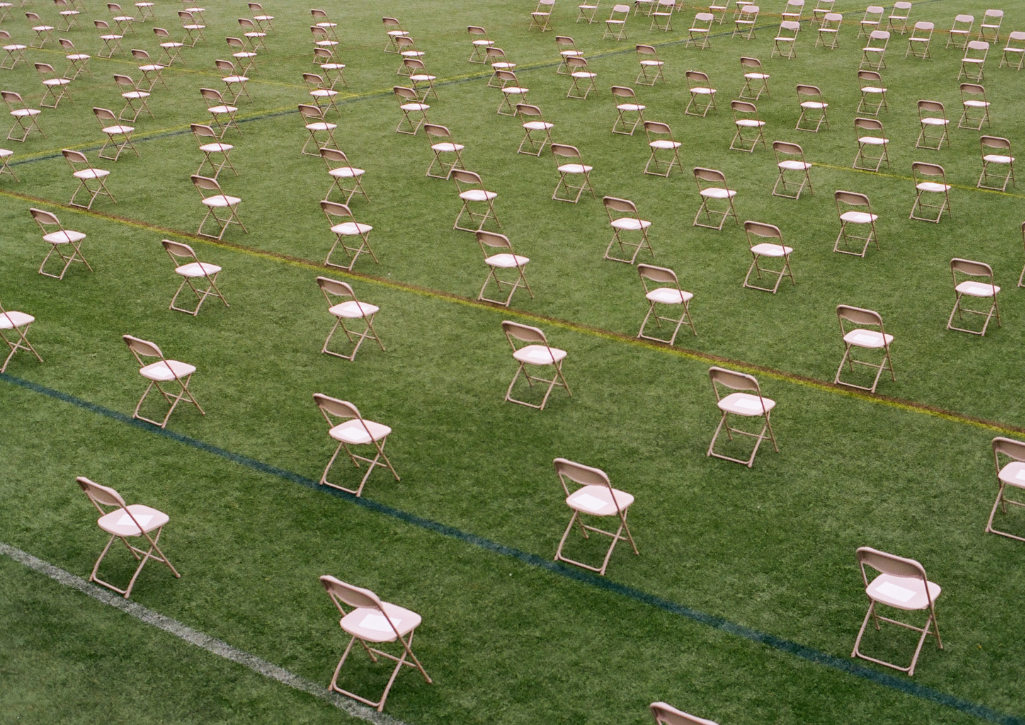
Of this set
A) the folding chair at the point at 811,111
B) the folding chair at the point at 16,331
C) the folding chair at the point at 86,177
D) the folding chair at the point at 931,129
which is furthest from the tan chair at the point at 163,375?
the folding chair at the point at 931,129

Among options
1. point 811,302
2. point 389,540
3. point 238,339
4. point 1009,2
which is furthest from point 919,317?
point 1009,2

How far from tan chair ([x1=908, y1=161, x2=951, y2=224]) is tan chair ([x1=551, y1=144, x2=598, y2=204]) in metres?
4.56

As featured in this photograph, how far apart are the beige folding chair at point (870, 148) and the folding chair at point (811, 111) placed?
36.2 inches

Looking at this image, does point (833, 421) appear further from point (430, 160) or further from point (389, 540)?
point (430, 160)

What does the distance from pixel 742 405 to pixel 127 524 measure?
5.22 meters

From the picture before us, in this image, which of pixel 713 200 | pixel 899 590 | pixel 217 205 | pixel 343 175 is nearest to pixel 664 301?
pixel 899 590

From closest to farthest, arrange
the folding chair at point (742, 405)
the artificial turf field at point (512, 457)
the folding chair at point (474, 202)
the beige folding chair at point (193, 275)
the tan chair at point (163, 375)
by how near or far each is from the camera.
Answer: the artificial turf field at point (512, 457) → the folding chair at point (742, 405) → the tan chair at point (163, 375) → the beige folding chair at point (193, 275) → the folding chair at point (474, 202)

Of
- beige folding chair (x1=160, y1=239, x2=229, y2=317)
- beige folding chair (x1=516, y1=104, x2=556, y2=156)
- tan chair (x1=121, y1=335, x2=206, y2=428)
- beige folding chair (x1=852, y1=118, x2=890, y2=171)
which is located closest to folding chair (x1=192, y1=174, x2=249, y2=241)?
beige folding chair (x1=160, y1=239, x2=229, y2=317)

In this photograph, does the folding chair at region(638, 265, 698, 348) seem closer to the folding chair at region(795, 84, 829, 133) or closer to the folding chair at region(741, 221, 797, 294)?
the folding chair at region(741, 221, 797, 294)

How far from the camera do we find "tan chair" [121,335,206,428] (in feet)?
31.4

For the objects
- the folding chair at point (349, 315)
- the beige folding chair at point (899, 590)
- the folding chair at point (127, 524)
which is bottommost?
the folding chair at point (127, 524)

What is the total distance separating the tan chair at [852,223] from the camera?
1269 centimetres

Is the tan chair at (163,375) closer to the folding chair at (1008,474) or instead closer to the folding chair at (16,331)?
the folding chair at (16,331)

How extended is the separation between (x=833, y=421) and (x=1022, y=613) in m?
2.78
